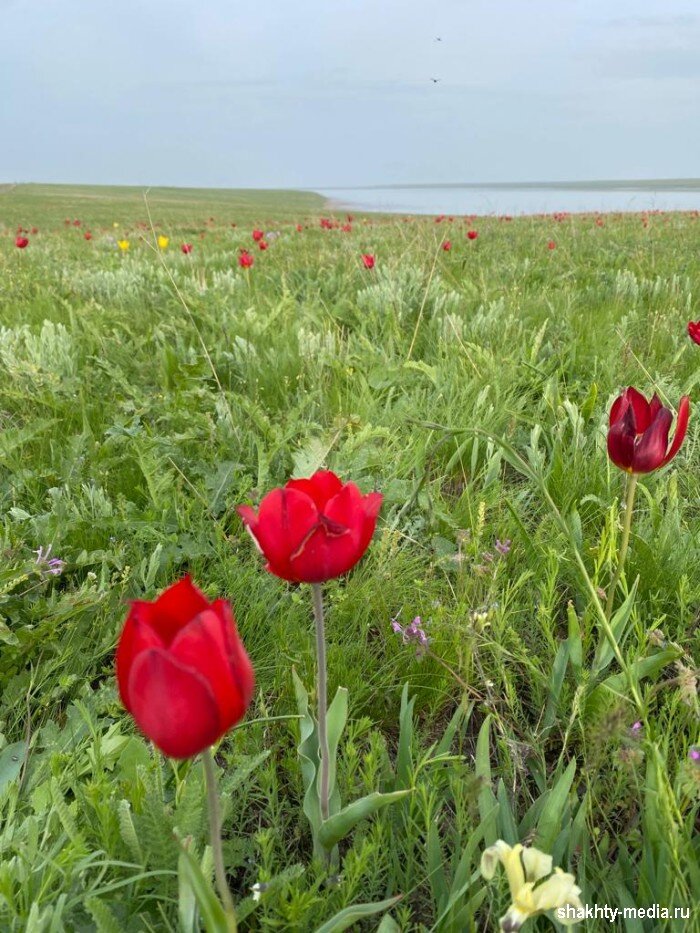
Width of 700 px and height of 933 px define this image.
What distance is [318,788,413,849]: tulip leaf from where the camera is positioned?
1.00 meters

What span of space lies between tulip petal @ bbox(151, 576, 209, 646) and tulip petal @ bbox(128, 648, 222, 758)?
7 centimetres

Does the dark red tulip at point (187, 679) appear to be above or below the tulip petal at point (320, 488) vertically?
below

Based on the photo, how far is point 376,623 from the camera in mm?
1751

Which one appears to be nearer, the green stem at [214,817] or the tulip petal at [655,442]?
the green stem at [214,817]

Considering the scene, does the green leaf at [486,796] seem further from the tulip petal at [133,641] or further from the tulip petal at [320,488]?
the tulip petal at [133,641]

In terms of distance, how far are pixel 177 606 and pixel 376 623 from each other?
108cm

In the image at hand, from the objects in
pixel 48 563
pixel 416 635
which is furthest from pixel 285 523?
pixel 48 563

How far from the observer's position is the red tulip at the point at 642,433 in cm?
136

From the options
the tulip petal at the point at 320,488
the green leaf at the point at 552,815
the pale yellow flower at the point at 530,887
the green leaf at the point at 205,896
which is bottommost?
the green leaf at the point at 552,815

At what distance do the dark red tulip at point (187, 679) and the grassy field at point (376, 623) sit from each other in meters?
0.33

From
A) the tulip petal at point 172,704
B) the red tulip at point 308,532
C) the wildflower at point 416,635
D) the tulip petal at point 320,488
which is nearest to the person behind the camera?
the tulip petal at point 172,704

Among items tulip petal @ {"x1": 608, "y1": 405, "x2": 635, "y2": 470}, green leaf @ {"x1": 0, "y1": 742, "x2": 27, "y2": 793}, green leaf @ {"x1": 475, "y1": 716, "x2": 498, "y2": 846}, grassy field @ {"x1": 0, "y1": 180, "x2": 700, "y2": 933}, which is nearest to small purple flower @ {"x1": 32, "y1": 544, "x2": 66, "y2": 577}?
grassy field @ {"x1": 0, "y1": 180, "x2": 700, "y2": 933}

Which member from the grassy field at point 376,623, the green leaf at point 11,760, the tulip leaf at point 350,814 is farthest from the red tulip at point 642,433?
the green leaf at point 11,760

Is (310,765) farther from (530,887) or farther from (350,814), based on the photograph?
(530,887)
